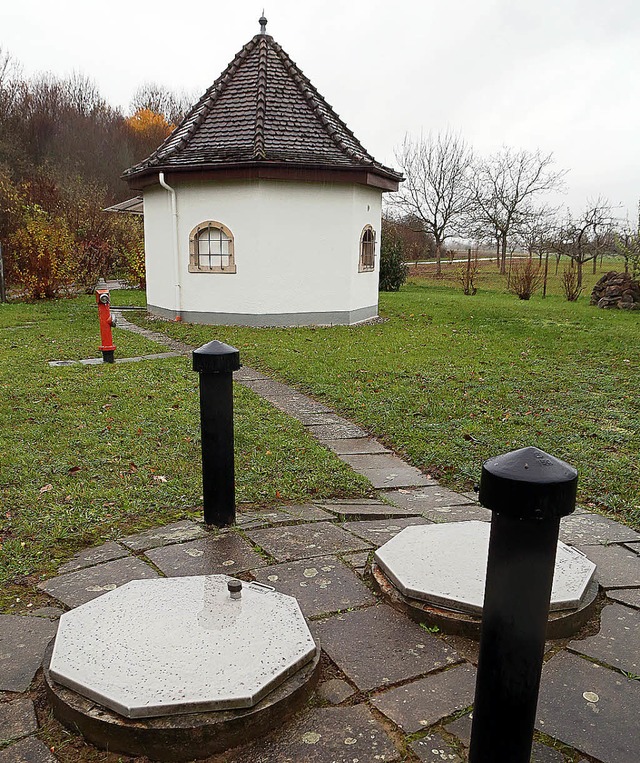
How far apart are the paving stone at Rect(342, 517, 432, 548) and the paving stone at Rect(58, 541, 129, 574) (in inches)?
47.4

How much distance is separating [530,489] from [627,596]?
166cm

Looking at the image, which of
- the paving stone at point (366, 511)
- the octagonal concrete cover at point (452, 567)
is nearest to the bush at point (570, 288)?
the paving stone at point (366, 511)

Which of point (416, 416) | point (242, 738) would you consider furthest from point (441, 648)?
point (416, 416)

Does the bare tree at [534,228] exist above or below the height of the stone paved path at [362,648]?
above

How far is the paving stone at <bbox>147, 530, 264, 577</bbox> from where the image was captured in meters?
2.83

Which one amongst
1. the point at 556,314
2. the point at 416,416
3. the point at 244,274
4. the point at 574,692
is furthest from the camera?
the point at 556,314

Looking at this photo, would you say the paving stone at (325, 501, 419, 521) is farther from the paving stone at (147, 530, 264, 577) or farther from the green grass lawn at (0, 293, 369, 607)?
the paving stone at (147, 530, 264, 577)

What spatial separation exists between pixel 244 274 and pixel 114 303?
6.68m

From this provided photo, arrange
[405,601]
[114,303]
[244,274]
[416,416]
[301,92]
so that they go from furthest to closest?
[114,303] < [301,92] < [244,274] < [416,416] < [405,601]

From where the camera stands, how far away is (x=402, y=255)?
77.1 ft

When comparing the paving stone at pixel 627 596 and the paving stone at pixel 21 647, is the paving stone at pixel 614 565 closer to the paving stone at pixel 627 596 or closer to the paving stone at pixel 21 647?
the paving stone at pixel 627 596

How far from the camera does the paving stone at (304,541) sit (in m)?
3.01

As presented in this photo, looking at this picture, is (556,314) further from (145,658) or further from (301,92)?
(145,658)

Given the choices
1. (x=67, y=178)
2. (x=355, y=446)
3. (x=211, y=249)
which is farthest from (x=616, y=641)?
(x=67, y=178)
